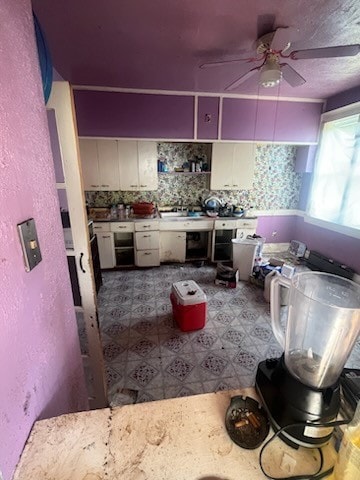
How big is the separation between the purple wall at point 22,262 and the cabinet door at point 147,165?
2796 millimetres

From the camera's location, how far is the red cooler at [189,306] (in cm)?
217

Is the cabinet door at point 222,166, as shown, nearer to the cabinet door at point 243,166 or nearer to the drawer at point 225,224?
the cabinet door at point 243,166

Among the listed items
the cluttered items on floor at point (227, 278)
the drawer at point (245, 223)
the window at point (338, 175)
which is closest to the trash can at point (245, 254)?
the cluttered items on floor at point (227, 278)

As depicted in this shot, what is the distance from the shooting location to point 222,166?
3.65 metres

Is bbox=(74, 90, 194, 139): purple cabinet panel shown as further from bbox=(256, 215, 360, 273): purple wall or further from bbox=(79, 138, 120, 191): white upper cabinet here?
bbox=(256, 215, 360, 273): purple wall

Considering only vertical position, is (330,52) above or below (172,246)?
above

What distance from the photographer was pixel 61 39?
Result: 6.45 ft

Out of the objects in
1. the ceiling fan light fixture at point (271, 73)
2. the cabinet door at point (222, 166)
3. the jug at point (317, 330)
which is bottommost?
the jug at point (317, 330)

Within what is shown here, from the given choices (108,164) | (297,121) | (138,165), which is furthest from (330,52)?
(108,164)

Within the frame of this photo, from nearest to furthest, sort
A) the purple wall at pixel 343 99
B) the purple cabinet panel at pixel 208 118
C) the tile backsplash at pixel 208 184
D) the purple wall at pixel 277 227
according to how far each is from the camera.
→ the purple wall at pixel 343 99 → the purple cabinet panel at pixel 208 118 → the tile backsplash at pixel 208 184 → the purple wall at pixel 277 227

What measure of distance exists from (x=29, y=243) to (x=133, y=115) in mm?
3082

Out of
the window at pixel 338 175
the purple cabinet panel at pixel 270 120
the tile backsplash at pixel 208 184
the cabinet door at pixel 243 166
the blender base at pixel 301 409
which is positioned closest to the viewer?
the blender base at pixel 301 409

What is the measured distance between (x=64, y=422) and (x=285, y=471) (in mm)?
554

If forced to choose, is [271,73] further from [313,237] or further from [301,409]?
[313,237]
